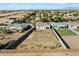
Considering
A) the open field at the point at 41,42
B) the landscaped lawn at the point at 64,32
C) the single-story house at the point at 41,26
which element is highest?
the single-story house at the point at 41,26

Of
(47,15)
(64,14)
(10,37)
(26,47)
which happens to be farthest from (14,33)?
(64,14)

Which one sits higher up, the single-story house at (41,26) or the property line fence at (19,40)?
the single-story house at (41,26)

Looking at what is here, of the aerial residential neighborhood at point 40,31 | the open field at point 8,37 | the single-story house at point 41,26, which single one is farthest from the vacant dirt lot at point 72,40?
the open field at point 8,37

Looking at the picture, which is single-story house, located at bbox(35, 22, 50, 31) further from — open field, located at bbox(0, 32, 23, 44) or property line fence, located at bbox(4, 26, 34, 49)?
open field, located at bbox(0, 32, 23, 44)

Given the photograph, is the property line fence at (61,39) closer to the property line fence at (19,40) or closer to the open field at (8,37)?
the property line fence at (19,40)

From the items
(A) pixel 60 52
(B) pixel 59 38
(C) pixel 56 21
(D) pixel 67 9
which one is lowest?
(A) pixel 60 52

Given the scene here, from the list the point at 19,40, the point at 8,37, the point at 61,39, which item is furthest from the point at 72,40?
the point at 8,37

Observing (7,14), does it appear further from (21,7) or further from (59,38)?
(59,38)
